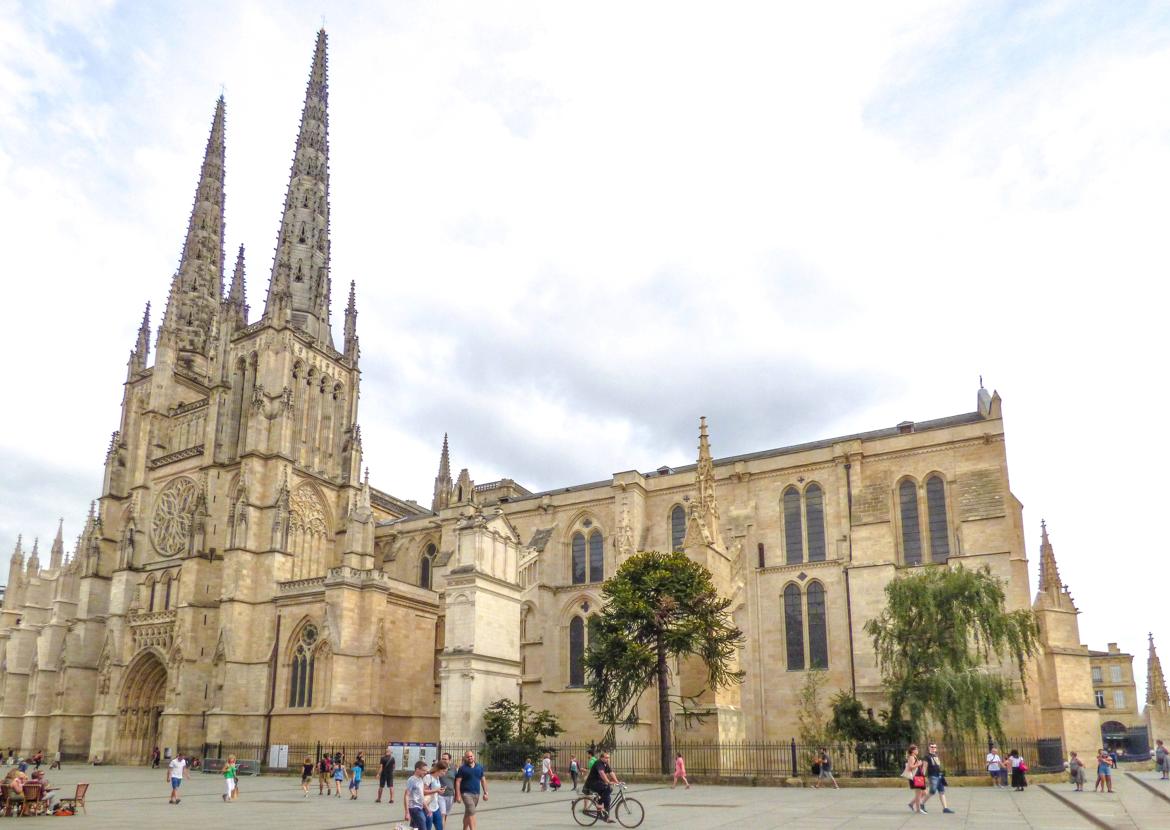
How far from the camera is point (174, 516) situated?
1909 inches

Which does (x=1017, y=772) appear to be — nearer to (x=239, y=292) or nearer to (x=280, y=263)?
(x=280, y=263)

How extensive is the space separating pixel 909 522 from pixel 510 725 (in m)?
18.6

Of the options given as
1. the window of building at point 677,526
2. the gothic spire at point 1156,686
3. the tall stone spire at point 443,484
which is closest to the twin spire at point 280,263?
the tall stone spire at point 443,484

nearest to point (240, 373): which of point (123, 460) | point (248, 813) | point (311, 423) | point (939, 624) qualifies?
point (311, 423)

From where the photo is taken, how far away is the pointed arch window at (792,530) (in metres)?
38.1

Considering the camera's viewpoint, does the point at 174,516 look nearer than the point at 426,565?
Yes

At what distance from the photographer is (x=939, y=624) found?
26.9m

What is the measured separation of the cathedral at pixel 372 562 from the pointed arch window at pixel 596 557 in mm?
117

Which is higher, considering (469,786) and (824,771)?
(469,786)

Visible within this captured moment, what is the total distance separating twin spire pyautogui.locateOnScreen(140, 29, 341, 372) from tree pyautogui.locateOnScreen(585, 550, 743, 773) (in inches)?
1150

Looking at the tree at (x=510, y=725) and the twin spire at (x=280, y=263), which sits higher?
the twin spire at (x=280, y=263)

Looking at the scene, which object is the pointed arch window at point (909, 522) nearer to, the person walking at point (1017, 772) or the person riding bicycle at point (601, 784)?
the person walking at point (1017, 772)

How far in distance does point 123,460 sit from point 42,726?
14887 millimetres

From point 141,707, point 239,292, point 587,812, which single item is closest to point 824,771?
point 587,812
